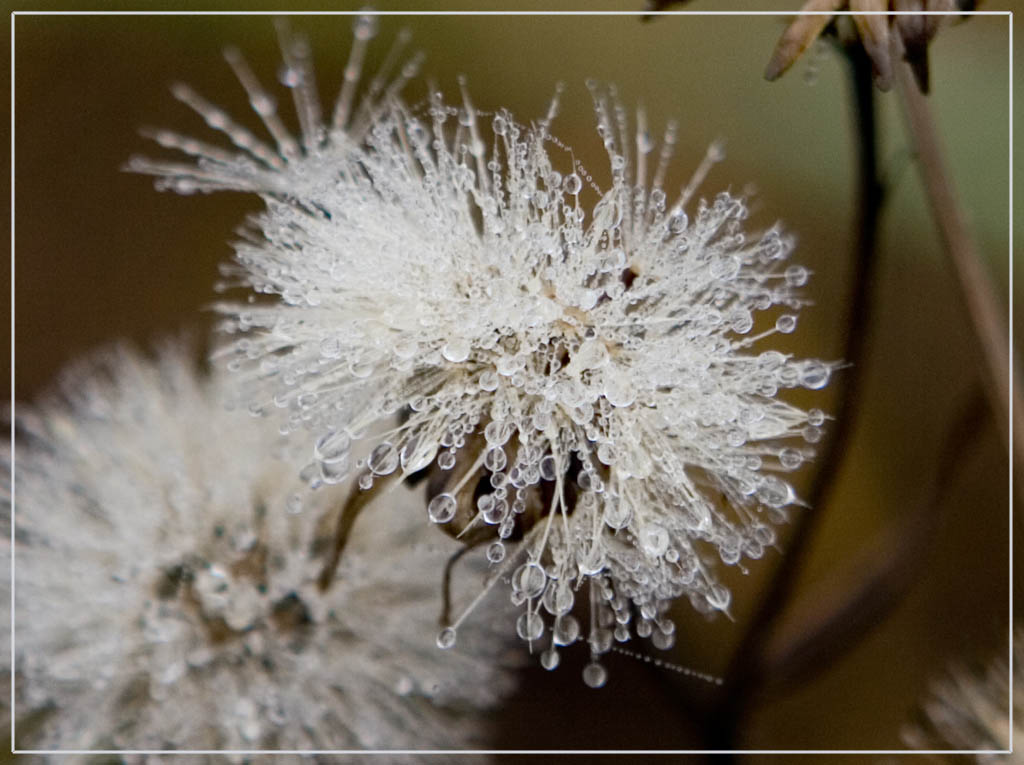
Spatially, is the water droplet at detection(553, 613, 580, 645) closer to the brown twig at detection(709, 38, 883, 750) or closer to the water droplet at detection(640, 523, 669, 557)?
the water droplet at detection(640, 523, 669, 557)

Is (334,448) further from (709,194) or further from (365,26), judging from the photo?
(709,194)

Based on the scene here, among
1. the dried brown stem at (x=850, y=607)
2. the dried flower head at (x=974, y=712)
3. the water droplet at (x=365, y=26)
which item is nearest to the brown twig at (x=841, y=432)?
the dried brown stem at (x=850, y=607)

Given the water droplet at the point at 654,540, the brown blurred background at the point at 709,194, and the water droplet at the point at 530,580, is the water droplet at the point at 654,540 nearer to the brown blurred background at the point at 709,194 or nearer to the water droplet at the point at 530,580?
the water droplet at the point at 530,580

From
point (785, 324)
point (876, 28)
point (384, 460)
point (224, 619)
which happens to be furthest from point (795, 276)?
point (224, 619)

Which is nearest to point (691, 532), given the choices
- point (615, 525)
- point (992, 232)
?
point (615, 525)

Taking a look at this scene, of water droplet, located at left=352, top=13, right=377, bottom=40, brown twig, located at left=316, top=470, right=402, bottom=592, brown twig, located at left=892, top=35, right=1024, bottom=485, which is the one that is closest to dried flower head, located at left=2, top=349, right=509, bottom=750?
brown twig, located at left=316, top=470, right=402, bottom=592

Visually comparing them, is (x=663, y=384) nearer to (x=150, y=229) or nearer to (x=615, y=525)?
(x=615, y=525)
